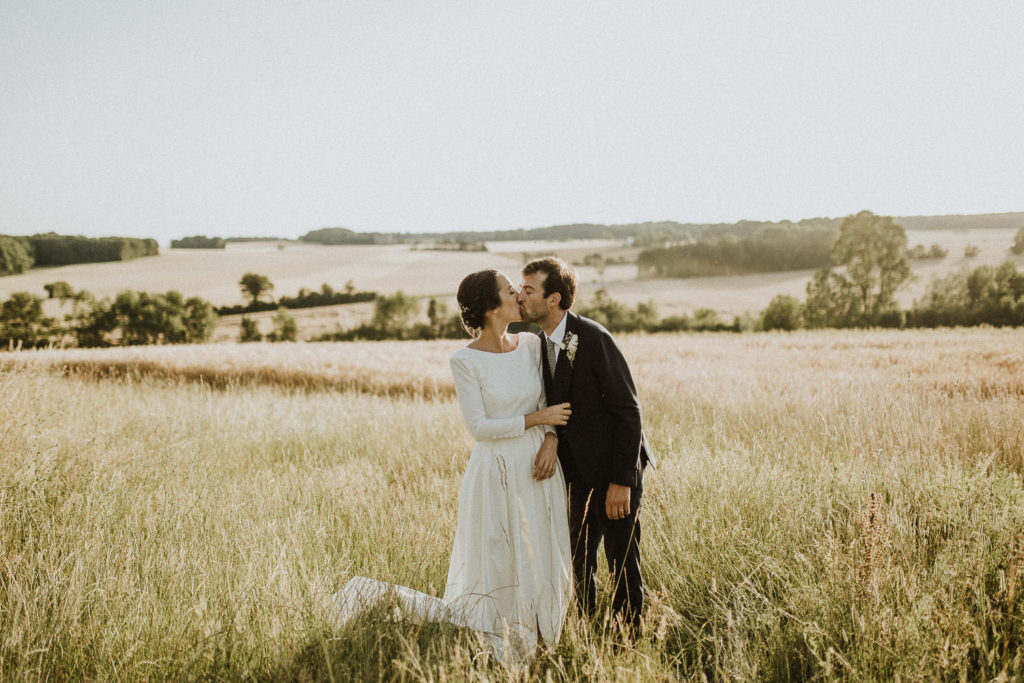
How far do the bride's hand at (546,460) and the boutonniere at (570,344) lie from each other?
1.42 ft

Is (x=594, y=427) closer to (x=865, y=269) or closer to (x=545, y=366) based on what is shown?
(x=545, y=366)

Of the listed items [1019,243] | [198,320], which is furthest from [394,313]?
[1019,243]

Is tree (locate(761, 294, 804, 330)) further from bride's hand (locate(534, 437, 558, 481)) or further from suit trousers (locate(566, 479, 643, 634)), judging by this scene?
A: bride's hand (locate(534, 437, 558, 481))

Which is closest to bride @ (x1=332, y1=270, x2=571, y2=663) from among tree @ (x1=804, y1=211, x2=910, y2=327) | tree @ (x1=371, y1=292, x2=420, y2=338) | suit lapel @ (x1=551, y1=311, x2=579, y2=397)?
suit lapel @ (x1=551, y1=311, x2=579, y2=397)

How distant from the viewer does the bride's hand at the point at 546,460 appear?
2.89m

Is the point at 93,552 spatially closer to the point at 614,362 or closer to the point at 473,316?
the point at 473,316

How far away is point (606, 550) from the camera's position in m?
3.07

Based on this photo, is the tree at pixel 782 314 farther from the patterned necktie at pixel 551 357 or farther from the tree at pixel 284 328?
the patterned necktie at pixel 551 357

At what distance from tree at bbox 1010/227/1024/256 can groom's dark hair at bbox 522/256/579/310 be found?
2361cm

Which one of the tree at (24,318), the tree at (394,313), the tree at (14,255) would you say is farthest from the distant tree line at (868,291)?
the tree at (24,318)

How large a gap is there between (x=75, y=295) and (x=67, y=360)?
1306 inches

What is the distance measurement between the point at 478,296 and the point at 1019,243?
24.5 metres

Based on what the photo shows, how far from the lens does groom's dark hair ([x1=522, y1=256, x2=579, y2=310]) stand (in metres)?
2.98

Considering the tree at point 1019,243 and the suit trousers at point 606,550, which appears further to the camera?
the tree at point 1019,243
